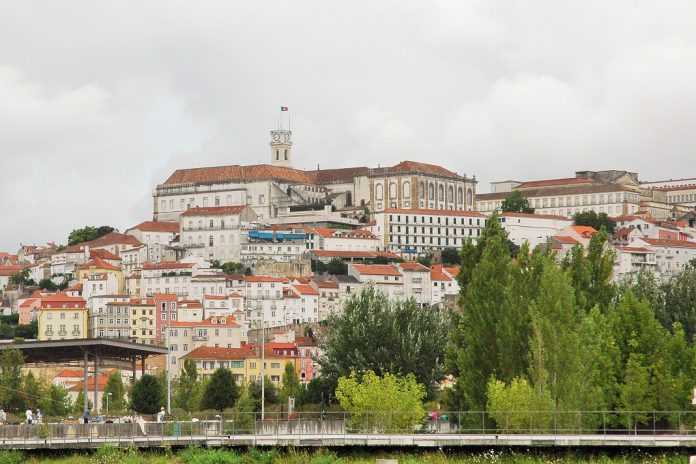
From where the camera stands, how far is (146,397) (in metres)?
86.1

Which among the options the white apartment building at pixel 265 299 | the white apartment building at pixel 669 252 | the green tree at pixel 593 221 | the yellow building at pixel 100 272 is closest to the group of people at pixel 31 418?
the white apartment building at pixel 265 299

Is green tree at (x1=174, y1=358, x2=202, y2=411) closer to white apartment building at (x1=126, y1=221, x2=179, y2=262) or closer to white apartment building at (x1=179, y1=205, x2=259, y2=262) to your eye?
white apartment building at (x1=179, y1=205, x2=259, y2=262)

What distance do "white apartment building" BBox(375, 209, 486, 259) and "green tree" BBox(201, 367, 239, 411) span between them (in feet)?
302

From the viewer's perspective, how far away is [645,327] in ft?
172

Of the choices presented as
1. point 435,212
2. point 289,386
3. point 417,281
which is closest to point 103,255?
point 417,281

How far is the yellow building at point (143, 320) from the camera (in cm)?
14688

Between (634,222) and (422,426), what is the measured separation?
146 m

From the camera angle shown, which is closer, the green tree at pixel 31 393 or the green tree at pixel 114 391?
the green tree at pixel 31 393

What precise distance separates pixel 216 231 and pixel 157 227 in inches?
404

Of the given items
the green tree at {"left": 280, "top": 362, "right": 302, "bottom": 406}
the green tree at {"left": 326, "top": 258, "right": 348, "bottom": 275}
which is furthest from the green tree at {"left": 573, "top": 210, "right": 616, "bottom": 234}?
the green tree at {"left": 280, "top": 362, "right": 302, "bottom": 406}

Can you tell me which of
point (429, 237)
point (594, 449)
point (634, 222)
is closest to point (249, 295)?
point (429, 237)

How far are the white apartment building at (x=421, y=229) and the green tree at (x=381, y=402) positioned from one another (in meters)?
115

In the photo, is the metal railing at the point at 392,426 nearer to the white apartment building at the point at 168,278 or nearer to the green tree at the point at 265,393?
the green tree at the point at 265,393

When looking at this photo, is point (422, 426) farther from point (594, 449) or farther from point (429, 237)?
point (429, 237)
